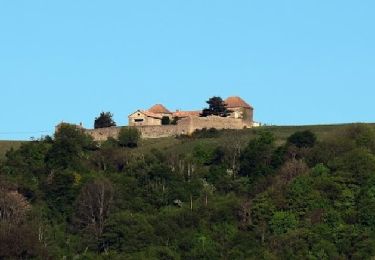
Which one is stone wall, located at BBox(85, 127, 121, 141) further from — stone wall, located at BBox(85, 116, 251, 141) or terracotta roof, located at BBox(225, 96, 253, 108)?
terracotta roof, located at BBox(225, 96, 253, 108)

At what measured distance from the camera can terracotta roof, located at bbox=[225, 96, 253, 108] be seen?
105500 millimetres

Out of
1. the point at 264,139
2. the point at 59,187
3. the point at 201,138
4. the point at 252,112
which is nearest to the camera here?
the point at 59,187

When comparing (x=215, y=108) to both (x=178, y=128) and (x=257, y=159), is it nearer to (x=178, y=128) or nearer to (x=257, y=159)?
(x=178, y=128)

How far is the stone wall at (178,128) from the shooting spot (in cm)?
9894

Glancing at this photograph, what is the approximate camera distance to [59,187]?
81.0 meters

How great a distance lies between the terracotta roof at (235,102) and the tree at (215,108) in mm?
2323

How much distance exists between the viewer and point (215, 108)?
102 m

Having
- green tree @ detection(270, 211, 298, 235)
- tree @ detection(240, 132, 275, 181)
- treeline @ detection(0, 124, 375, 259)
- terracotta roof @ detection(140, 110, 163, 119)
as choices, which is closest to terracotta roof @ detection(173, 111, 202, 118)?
terracotta roof @ detection(140, 110, 163, 119)

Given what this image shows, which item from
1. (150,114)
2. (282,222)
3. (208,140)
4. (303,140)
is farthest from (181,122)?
(282,222)

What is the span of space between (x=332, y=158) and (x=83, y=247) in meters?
15.9

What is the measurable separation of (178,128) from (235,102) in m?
8.04

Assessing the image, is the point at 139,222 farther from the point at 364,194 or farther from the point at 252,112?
the point at 252,112

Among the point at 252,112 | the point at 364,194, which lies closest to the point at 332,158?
the point at 364,194

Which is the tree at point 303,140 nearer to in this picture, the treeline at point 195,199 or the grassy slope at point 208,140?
the treeline at point 195,199
